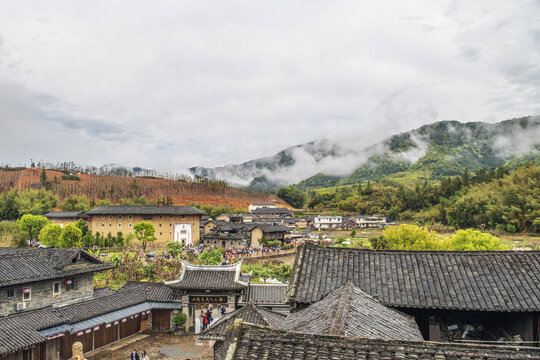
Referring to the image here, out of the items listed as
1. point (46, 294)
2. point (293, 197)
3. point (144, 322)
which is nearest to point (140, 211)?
point (144, 322)

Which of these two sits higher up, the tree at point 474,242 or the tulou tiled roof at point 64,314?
the tree at point 474,242

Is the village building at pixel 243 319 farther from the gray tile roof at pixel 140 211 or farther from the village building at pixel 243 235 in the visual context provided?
the gray tile roof at pixel 140 211

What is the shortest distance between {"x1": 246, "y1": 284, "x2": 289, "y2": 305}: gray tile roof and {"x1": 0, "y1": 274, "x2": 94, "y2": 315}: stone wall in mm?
8660

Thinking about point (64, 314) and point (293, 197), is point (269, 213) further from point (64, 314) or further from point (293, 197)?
point (64, 314)

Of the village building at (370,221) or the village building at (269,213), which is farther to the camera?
the village building at (269,213)

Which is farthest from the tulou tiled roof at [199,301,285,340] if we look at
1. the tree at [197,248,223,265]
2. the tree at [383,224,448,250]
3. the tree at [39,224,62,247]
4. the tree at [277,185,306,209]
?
the tree at [277,185,306,209]

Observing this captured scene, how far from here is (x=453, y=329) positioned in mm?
9523

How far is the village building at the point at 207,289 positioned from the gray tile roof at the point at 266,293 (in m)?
0.74

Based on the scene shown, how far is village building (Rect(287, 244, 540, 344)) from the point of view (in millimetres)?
9242

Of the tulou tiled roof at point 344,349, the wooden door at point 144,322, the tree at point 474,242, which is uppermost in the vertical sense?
the tulou tiled roof at point 344,349

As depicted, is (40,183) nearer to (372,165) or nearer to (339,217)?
(339,217)

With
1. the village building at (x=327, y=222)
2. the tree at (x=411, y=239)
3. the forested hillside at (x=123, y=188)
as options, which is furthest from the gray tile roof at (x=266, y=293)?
the forested hillside at (x=123, y=188)

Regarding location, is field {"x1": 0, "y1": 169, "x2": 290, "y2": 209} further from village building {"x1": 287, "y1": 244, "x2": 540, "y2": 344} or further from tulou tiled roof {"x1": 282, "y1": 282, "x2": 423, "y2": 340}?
tulou tiled roof {"x1": 282, "y1": 282, "x2": 423, "y2": 340}

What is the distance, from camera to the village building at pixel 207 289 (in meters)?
20.5
